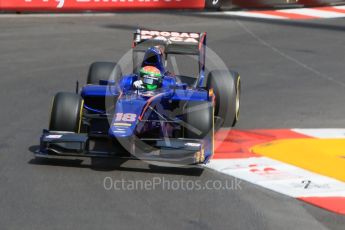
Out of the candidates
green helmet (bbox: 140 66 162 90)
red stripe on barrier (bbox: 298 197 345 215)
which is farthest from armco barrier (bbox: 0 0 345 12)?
red stripe on barrier (bbox: 298 197 345 215)

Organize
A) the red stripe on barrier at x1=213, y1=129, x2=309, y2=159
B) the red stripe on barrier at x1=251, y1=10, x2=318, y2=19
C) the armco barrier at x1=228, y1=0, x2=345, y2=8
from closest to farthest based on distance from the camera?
the red stripe on barrier at x1=213, y1=129, x2=309, y2=159 → the red stripe on barrier at x1=251, y1=10, x2=318, y2=19 → the armco barrier at x1=228, y1=0, x2=345, y2=8

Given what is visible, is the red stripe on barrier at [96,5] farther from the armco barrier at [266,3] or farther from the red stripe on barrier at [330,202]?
the red stripe on barrier at [330,202]

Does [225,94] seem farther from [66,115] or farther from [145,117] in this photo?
[66,115]

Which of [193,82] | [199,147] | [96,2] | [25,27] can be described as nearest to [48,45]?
[25,27]

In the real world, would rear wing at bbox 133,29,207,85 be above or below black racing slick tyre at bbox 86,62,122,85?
above

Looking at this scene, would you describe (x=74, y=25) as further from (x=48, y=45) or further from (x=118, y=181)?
(x=118, y=181)

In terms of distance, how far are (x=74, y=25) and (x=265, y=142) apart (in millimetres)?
11491

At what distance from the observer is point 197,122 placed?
8.45 metres

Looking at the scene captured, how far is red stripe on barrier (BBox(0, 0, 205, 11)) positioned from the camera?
2119 centimetres

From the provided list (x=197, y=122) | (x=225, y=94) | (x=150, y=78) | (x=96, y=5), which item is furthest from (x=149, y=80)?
(x=96, y=5)

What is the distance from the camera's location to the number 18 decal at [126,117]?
8164 mm

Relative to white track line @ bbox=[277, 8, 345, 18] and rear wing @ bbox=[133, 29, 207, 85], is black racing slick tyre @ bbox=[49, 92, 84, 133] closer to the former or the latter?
rear wing @ bbox=[133, 29, 207, 85]

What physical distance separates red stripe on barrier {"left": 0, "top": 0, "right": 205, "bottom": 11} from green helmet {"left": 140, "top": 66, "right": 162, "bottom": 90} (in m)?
12.9

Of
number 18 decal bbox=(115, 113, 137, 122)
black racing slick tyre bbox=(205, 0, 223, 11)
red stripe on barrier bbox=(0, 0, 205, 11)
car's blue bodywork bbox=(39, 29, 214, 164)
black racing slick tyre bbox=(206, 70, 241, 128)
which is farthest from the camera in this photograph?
black racing slick tyre bbox=(205, 0, 223, 11)
